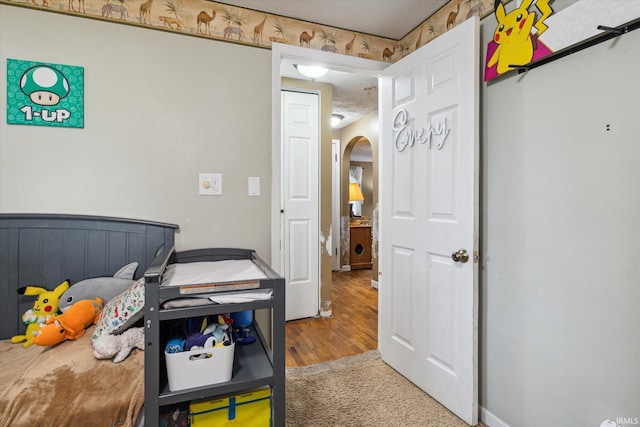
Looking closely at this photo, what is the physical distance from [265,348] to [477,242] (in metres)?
1.14

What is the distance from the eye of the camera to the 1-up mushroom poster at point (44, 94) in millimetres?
1629

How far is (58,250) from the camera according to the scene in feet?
5.54

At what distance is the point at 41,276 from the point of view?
5.48 feet

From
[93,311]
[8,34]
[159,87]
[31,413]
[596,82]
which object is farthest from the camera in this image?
[159,87]

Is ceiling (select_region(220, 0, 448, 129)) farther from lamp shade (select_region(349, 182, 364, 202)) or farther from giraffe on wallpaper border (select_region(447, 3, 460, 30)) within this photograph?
lamp shade (select_region(349, 182, 364, 202))

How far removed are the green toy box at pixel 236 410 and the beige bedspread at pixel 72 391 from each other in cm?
21

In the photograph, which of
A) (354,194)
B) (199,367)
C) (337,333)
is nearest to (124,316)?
(199,367)

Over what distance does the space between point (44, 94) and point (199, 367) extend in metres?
1.55

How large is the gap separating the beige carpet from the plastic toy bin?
2.32 feet

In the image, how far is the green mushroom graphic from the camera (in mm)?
1641

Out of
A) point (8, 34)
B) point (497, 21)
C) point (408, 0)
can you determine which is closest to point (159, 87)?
point (8, 34)

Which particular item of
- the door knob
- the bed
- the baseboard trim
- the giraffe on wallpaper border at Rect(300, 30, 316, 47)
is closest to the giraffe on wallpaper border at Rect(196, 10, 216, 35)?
the giraffe on wallpaper border at Rect(300, 30, 316, 47)

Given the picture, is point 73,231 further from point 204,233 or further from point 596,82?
point 596,82

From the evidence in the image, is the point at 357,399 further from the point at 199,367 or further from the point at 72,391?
the point at 72,391
